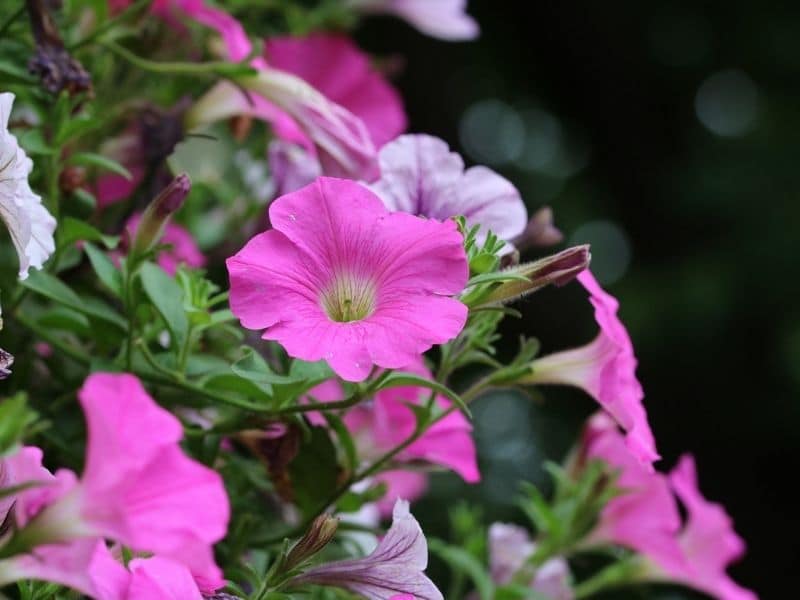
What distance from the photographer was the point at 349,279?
430 millimetres

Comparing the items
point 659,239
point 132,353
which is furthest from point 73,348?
point 659,239

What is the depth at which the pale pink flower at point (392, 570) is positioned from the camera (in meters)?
0.40

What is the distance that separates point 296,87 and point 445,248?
202 mm

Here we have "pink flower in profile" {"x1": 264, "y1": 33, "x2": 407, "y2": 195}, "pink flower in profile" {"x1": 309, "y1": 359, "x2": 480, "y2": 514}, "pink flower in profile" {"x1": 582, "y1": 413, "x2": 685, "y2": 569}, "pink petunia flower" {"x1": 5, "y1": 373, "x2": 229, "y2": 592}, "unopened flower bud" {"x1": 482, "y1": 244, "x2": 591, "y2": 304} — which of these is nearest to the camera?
"pink petunia flower" {"x1": 5, "y1": 373, "x2": 229, "y2": 592}

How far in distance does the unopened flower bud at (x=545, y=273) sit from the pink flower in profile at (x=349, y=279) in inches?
1.5

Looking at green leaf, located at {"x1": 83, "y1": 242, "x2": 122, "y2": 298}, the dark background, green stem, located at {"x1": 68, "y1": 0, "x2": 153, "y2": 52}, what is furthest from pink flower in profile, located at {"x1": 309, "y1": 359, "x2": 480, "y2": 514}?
the dark background

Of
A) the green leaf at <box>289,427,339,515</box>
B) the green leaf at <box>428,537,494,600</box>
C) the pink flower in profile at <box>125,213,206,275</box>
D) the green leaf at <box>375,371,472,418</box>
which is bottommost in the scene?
the green leaf at <box>428,537,494,600</box>

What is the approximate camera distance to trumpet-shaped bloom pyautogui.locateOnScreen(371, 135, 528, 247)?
0.50 metres

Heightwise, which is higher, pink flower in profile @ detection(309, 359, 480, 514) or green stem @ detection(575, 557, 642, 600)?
pink flower in profile @ detection(309, 359, 480, 514)

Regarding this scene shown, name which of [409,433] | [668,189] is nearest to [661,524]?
[409,433]

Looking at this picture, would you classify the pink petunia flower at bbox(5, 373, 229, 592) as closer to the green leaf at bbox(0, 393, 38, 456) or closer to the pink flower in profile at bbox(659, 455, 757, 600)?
the green leaf at bbox(0, 393, 38, 456)

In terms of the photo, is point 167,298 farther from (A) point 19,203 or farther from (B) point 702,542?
(B) point 702,542

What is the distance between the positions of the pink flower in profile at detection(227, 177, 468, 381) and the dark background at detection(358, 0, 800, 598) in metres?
1.40

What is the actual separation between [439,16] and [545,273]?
0.40 meters
